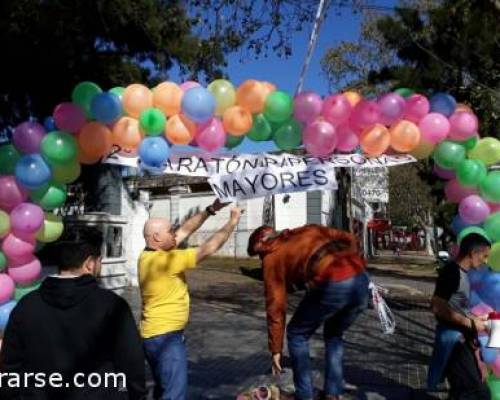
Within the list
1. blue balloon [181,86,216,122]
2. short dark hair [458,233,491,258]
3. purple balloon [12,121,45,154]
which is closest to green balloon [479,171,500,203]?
short dark hair [458,233,491,258]

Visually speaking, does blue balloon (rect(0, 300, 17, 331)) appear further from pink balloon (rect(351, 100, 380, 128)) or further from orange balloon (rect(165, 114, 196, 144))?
pink balloon (rect(351, 100, 380, 128))

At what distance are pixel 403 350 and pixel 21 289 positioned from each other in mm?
5213

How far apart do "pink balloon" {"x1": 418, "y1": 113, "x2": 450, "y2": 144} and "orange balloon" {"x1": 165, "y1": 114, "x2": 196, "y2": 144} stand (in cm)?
196

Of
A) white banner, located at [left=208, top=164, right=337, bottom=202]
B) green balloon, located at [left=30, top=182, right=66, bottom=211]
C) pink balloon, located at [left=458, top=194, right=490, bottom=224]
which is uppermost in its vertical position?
white banner, located at [left=208, top=164, right=337, bottom=202]

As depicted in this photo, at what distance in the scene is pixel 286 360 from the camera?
7.88 meters

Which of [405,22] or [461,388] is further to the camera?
[405,22]

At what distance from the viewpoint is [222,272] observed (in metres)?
23.5

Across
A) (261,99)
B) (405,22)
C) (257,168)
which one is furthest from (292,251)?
(405,22)

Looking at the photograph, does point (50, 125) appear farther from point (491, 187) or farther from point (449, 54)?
point (449, 54)

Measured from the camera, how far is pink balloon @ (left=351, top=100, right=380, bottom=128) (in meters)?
5.53

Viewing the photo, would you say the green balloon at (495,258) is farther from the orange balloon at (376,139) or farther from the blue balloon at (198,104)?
the blue balloon at (198,104)

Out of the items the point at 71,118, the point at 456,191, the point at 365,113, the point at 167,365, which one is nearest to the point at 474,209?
the point at 456,191

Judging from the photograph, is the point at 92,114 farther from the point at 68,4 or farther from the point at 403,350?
the point at 68,4

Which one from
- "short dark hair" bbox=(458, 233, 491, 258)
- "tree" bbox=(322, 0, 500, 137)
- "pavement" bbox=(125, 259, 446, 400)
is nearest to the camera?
"short dark hair" bbox=(458, 233, 491, 258)
